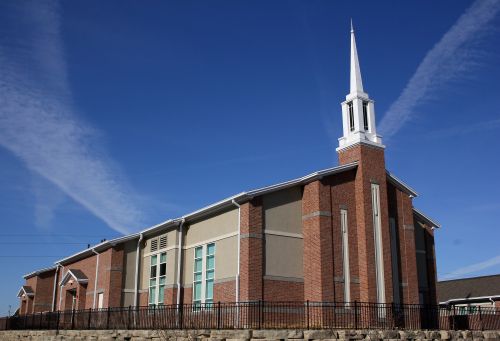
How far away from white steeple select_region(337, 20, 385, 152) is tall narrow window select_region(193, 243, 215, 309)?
8351mm

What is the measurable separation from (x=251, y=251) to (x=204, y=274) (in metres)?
4.67

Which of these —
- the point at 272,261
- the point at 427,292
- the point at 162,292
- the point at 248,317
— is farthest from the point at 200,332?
the point at 427,292

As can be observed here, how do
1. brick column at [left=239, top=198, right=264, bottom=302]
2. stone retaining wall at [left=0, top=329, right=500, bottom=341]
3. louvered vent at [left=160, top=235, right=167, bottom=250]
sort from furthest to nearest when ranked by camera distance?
louvered vent at [left=160, top=235, right=167, bottom=250]
brick column at [left=239, top=198, right=264, bottom=302]
stone retaining wall at [left=0, top=329, right=500, bottom=341]

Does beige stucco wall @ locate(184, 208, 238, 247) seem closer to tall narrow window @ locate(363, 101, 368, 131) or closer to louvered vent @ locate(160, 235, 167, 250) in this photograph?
louvered vent @ locate(160, 235, 167, 250)

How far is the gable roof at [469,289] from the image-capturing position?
130 ft

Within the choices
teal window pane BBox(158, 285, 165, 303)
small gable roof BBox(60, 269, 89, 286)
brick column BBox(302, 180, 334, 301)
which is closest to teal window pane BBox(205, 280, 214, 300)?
teal window pane BBox(158, 285, 165, 303)

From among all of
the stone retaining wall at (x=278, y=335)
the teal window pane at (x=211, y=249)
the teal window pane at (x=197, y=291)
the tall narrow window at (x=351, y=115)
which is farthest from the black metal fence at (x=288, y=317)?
the tall narrow window at (x=351, y=115)

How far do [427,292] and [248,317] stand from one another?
1213 centimetres

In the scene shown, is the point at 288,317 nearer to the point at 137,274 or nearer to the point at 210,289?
the point at 210,289

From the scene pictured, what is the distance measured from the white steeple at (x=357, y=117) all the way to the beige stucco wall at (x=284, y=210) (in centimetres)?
378

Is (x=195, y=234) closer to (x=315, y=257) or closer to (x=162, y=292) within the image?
(x=162, y=292)

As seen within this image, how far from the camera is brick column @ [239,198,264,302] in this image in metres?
24.2

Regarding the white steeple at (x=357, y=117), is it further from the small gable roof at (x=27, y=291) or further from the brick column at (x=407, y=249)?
the small gable roof at (x=27, y=291)

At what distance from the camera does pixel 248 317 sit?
2298cm
